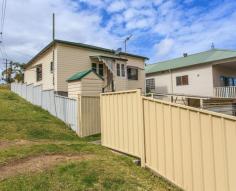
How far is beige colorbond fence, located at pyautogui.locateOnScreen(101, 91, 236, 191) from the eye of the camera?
4.08 metres

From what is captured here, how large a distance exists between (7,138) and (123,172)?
5070mm

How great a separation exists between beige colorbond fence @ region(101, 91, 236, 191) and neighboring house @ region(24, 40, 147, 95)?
12.5m

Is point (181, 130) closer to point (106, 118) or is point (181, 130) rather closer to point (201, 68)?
point (106, 118)

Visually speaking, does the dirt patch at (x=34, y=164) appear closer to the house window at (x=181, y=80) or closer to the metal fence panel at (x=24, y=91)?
the metal fence panel at (x=24, y=91)

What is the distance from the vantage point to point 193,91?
25.0 m

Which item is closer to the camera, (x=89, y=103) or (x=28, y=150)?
(x=28, y=150)

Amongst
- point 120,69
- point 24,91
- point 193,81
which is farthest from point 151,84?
point 24,91

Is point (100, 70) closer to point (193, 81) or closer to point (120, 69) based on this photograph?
point (120, 69)

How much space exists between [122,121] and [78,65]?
1301 centimetres

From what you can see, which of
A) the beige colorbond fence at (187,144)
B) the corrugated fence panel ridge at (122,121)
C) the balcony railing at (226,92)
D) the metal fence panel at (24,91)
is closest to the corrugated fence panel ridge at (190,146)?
the beige colorbond fence at (187,144)

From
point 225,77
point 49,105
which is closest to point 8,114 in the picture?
point 49,105

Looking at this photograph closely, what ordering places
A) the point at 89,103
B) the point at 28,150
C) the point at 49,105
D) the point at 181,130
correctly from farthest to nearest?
1. the point at 49,105
2. the point at 89,103
3. the point at 28,150
4. the point at 181,130

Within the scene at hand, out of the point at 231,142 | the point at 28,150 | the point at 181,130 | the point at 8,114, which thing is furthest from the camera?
the point at 8,114

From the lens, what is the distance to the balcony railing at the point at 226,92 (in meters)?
21.6
